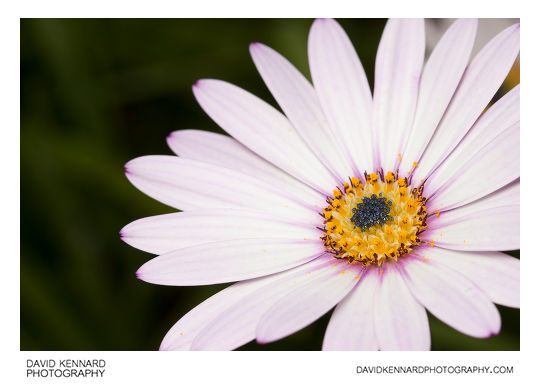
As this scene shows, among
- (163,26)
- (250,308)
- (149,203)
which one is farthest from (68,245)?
(250,308)

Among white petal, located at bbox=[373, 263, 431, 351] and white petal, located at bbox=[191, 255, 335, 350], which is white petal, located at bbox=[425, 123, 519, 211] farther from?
white petal, located at bbox=[191, 255, 335, 350]

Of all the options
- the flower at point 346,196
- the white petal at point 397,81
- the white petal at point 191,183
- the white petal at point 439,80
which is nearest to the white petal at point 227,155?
the flower at point 346,196

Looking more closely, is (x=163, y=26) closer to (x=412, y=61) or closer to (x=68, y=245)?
(x=68, y=245)

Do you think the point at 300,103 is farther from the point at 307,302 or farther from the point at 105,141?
the point at 105,141

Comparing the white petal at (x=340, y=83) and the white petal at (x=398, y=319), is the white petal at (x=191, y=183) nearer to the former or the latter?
the white petal at (x=340, y=83)

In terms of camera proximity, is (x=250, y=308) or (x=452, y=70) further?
(x=452, y=70)
